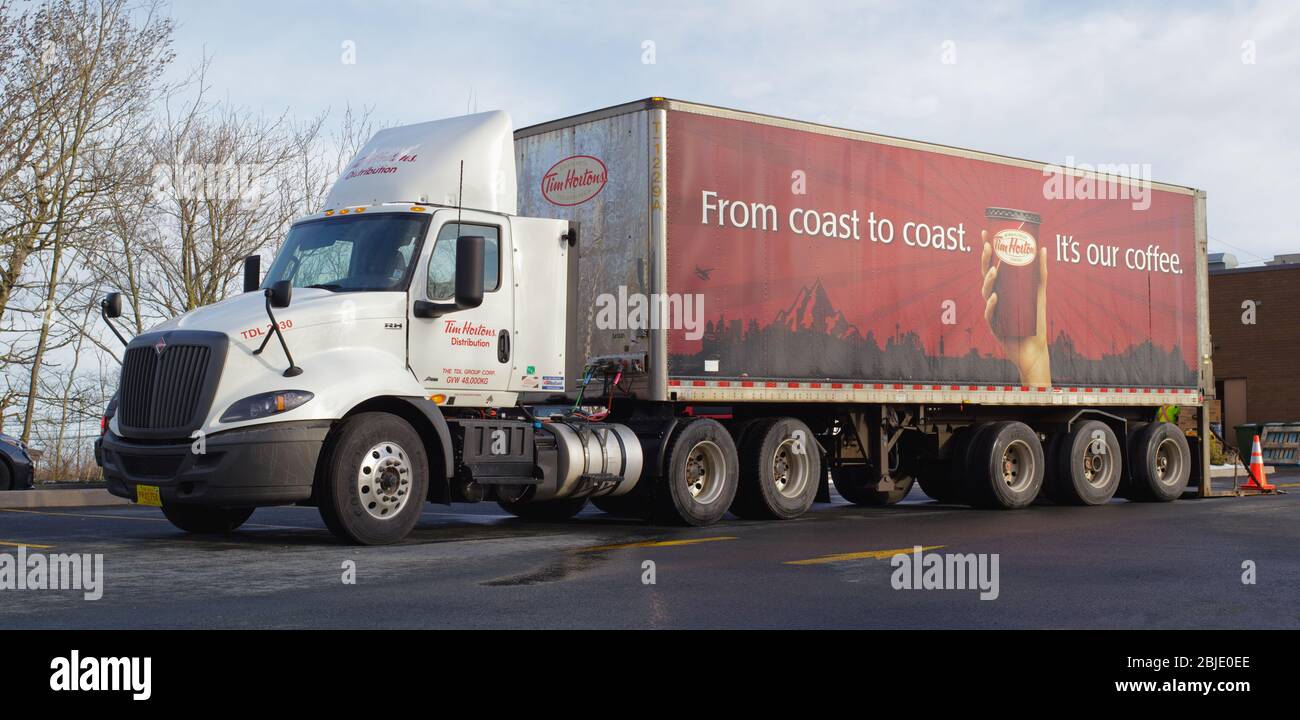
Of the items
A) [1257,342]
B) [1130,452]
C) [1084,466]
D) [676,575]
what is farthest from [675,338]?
[1257,342]

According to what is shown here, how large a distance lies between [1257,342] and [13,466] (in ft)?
149

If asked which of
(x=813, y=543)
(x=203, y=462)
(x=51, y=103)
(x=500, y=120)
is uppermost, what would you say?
(x=51, y=103)

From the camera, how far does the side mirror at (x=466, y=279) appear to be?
11.5 m

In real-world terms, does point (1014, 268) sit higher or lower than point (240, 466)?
higher

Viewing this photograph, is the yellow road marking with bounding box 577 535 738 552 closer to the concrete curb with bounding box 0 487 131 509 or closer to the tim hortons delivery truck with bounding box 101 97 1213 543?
the tim hortons delivery truck with bounding box 101 97 1213 543

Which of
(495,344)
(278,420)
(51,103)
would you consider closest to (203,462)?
(278,420)

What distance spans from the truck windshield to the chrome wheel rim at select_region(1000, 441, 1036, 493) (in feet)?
28.8

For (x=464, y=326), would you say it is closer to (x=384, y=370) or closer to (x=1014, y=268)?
(x=384, y=370)

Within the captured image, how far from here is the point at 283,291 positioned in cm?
1058

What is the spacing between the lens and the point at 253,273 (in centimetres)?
1300

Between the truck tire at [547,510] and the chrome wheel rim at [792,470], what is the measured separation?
2229mm

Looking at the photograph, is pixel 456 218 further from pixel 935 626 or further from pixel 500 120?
pixel 935 626

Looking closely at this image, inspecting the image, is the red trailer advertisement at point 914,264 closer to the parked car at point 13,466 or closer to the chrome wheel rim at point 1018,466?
the chrome wheel rim at point 1018,466

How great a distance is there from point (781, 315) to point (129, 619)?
840 centimetres
